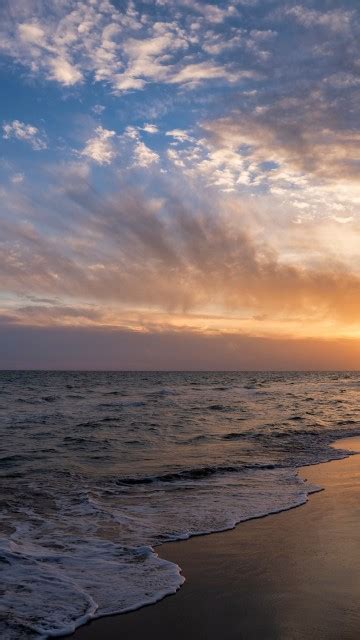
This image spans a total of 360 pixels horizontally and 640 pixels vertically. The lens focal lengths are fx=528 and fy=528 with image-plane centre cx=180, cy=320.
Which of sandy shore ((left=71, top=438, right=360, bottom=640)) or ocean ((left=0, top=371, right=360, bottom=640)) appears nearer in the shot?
sandy shore ((left=71, top=438, right=360, bottom=640))

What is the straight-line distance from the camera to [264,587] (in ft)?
21.0

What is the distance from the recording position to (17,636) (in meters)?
5.47

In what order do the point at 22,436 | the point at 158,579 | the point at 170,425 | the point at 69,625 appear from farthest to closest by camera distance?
1. the point at 170,425
2. the point at 22,436
3. the point at 158,579
4. the point at 69,625

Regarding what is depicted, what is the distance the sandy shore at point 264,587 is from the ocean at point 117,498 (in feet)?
1.13

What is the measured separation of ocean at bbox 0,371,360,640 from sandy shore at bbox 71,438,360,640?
345 mm

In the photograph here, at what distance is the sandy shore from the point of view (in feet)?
17.7

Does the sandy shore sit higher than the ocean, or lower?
higher

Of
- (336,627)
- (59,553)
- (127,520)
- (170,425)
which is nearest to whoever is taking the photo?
(336,627)

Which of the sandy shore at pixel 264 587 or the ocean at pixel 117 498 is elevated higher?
the sandy shore at pixel 264 587

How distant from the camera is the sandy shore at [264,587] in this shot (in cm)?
538

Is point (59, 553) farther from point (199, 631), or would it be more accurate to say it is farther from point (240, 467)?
point (240, 467)

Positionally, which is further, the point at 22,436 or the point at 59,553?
the point at 22,436

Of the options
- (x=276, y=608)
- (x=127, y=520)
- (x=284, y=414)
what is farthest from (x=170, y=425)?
(x=276, y=608)

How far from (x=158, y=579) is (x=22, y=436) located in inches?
627
